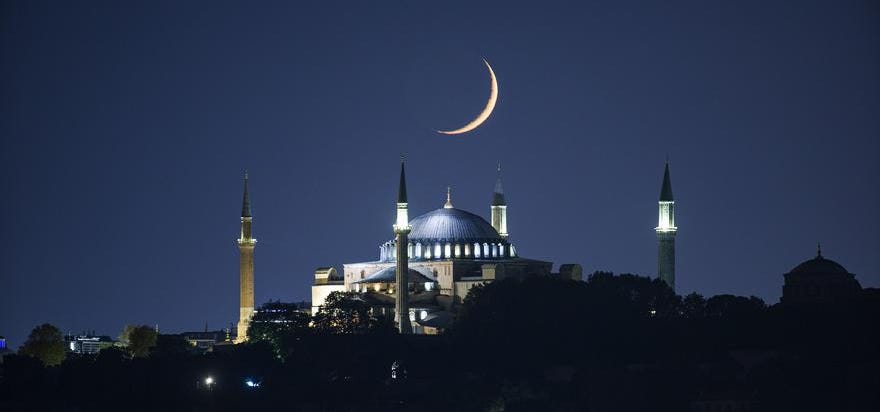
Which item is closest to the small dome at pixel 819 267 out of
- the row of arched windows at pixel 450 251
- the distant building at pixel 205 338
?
the row of arched windows at pixel 450 251

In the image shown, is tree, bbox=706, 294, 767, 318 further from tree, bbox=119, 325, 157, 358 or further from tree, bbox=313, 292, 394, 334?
tree, bbox=119, 325, 157, 358

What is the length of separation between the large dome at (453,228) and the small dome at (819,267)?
12.7m

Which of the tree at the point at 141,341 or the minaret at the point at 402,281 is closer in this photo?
the minaret at the point at 402,281

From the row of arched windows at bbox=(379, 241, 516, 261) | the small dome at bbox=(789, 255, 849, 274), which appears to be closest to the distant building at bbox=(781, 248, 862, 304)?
the small dome at bbox=(789, 255, 849, 274)

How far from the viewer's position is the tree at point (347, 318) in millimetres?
98250

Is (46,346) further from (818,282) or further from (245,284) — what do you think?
(818,282)

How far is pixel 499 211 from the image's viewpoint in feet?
381

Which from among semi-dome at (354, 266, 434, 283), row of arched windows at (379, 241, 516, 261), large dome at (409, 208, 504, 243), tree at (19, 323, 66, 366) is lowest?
tree at (19, 323, 66, 366)

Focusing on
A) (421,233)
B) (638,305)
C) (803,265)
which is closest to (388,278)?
(421,233)

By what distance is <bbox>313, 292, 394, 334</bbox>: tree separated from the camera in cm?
9825

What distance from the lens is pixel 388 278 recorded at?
352 feet

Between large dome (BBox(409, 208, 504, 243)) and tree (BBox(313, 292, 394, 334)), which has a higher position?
large dome (BBox(409, 208, 504, 243))

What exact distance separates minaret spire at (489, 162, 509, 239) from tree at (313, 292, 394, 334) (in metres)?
13.7

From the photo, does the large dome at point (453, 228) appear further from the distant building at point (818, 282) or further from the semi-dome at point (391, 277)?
the distant building at point (818, 282)
